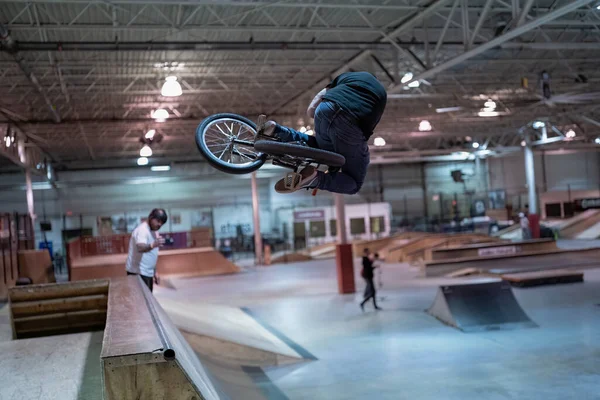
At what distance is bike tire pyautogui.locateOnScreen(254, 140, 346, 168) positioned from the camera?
13.2 feet

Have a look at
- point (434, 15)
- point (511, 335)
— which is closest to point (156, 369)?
point (511, 335)

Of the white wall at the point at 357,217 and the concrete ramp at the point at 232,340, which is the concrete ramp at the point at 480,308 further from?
the white wall at the point at 357,217

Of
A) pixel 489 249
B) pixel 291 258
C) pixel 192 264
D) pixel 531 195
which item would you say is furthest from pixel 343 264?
pixel 531 195

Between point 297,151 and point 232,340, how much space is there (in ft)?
23.5

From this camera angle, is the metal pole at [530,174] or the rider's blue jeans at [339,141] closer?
the rider's blue jeans at [339,141]

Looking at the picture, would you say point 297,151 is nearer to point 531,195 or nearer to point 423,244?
point 423,244

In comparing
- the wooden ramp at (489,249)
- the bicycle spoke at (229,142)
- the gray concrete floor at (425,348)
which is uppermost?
the bicycle spoke at (229,142)

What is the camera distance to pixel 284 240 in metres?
36.6

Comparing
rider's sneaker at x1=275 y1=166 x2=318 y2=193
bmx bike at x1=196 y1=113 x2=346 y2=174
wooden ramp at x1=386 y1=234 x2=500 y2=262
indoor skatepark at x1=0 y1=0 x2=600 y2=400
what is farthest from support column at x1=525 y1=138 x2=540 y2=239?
rider's sneaker at x1=275 y1=166 x2=318 y2=193

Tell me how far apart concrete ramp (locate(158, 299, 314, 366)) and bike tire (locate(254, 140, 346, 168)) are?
6.64 metres

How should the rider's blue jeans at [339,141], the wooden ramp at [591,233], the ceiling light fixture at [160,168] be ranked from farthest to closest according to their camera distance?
1. the ceiling light fixture at [160,168]
2. the wooden ramp at [591,233]
3. the rider's blue jeans at [339,141]

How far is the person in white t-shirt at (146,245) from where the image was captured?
801cm

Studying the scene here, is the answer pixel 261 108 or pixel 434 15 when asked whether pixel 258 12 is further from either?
pixel 261 108

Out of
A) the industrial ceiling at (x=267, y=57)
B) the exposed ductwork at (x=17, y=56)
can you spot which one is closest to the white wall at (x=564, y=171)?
the industrial ceiling at (x=267, y=57)
